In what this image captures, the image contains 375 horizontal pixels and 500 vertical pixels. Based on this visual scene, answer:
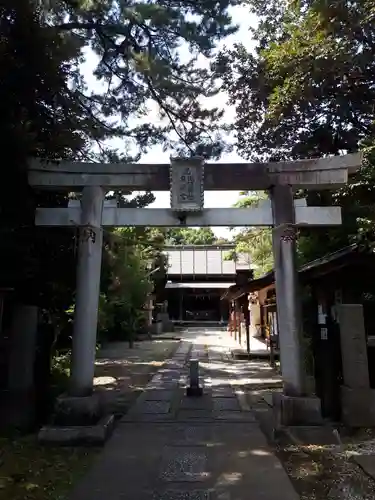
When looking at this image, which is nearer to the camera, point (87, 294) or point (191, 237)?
point (87, 294)

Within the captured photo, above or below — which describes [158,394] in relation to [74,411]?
below

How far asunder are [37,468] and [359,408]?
4.88 metres

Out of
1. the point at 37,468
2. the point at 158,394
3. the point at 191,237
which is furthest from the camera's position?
the point at 191,237

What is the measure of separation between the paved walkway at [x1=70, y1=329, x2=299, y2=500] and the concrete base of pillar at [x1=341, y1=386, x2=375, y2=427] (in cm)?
147

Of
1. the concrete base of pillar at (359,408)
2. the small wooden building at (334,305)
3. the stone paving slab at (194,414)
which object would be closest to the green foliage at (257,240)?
the small wooden building at (334,305)

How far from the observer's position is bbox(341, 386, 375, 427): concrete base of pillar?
709cm

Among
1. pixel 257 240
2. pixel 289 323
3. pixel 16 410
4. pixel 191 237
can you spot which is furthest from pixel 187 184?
pixel 191 237

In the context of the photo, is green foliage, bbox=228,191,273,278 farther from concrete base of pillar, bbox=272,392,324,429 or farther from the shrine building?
the shrine building

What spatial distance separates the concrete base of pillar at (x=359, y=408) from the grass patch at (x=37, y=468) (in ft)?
13.1

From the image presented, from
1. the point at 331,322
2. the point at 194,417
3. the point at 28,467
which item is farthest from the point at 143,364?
the point at 28,467

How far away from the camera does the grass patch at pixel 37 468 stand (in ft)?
15.4

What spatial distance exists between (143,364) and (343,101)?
10.7 meters

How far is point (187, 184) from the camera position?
7395 millimetres

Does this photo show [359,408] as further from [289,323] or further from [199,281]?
[199,281]
